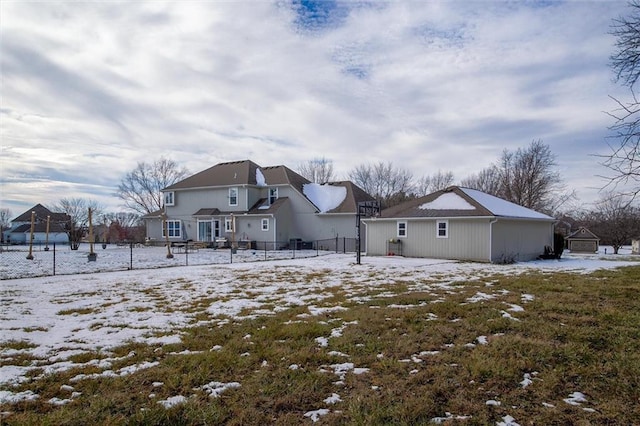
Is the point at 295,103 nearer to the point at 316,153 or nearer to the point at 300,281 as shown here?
the point at 300,281

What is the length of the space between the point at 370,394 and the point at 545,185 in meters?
38.7

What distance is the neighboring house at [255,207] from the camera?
28.4m

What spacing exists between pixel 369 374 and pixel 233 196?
90.9ft

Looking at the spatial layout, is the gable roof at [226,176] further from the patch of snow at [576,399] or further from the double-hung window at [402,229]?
the patch of snow at [576,399]

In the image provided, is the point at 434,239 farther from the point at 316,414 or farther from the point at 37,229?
the point at 37,229

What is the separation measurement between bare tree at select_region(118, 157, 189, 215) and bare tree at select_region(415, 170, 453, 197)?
3102 centimetres

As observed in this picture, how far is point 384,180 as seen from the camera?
155ft

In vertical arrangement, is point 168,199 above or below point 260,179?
below

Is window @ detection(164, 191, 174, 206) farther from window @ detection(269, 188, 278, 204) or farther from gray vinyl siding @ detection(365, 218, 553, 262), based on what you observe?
gray vinyl siding @ detection(365, 218, 553, 262)

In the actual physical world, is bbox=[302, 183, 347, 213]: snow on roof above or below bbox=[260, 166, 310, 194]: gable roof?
below

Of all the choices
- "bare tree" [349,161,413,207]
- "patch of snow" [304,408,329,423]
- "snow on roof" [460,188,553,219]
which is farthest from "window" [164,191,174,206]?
"patch of snow" [304,408,329,423]

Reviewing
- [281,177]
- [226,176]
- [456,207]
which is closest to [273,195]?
[281,177]

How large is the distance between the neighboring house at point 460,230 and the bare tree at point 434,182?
25431 millimetres

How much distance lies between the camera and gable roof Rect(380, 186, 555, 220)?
18.9 m
